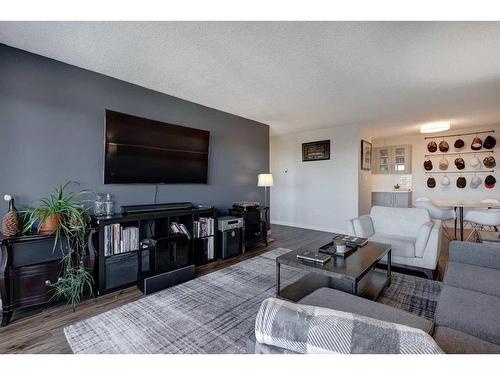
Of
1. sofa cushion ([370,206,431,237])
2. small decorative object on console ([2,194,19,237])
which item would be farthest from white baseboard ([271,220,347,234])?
small decorative object on console ([2,194,19,237])

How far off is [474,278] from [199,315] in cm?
205

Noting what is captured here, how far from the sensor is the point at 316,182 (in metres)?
5.67

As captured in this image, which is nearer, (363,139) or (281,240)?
(281,240)

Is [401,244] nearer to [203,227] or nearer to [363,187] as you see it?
[203,227]

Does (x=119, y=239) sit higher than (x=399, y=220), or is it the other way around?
(x=399, y=220)

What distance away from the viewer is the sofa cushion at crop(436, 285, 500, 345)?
1.16m

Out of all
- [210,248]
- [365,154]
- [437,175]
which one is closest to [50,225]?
[210,248]

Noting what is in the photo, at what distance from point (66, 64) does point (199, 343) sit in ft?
9.62

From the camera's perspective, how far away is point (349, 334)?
2.23 ft

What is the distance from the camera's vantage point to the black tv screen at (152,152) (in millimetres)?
2789

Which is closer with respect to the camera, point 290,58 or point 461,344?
point 461,344
